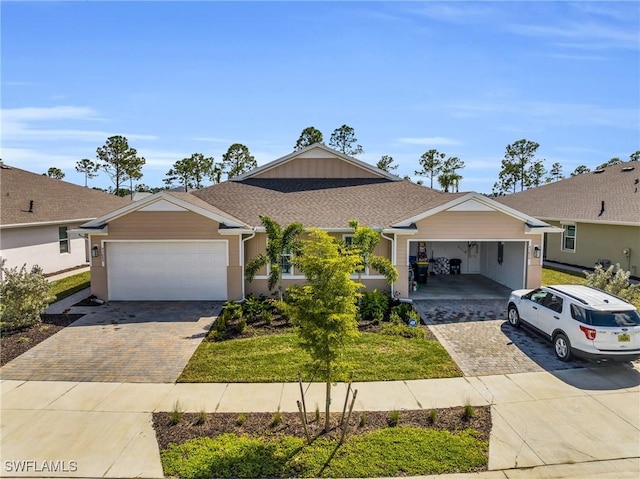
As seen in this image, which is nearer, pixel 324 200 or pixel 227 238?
pixel 227 238

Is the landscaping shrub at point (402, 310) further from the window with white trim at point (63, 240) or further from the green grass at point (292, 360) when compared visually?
the window with white trim at point (63, 240)

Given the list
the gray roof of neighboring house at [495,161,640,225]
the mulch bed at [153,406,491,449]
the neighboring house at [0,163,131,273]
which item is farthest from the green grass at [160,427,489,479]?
the gray roof of neighboring house at [495,161,640,225]

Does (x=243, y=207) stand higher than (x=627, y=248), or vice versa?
(x=243, y=207)

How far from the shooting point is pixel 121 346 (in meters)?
10.9

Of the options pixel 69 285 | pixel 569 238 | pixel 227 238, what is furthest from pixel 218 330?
pixel 569 238

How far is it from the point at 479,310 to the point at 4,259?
19.7 m

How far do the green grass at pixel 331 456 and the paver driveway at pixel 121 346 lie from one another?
3.21 meters

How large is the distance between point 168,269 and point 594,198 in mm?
23421

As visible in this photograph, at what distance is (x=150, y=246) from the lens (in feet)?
49.9

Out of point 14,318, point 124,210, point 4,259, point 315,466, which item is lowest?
point 315,466

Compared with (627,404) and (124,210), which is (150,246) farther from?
(627,404)

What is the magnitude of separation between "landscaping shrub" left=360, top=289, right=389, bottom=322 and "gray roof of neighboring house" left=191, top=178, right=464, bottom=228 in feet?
10.5

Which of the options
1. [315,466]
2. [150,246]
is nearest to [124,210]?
A: [150,246]

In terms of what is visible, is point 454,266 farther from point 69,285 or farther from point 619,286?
point 69,285
